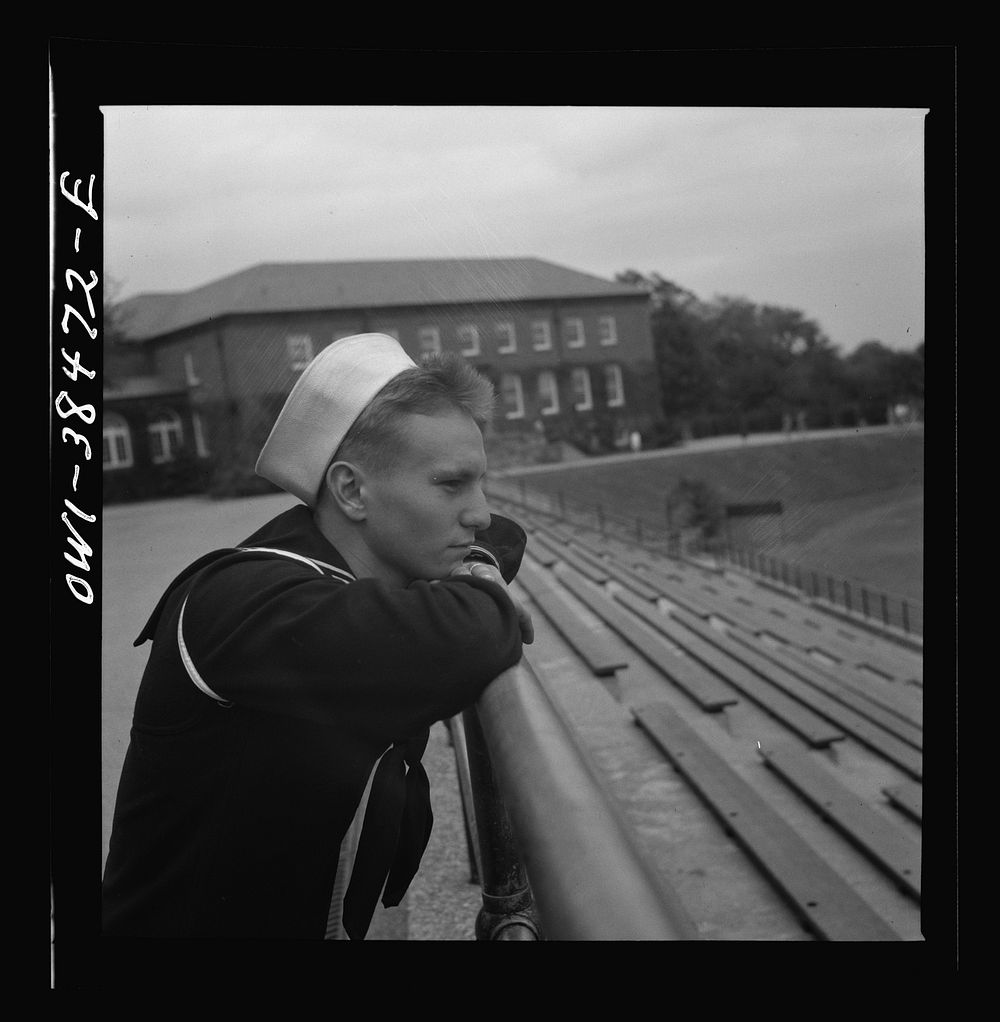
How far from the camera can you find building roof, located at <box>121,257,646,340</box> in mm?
2383

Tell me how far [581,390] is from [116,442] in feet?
3.60

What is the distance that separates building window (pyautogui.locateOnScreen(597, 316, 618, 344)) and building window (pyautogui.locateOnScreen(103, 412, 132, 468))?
114cm

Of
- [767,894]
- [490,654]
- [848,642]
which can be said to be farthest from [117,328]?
[848,642]

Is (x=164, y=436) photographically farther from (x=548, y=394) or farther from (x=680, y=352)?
(x=680, y=352)

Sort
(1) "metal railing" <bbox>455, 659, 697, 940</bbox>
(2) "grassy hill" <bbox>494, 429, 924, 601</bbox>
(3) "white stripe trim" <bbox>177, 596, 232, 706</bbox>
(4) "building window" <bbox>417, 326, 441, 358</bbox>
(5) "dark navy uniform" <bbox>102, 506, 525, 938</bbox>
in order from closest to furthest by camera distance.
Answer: (1) "metal railing" <bbox>455, 659, 697, 940</bbox> < (5) "dark navy uniform" <bbox>102, 506, 525, 938</bbox> < (3) "white stripe trim" <bbox>177, 596, 232, 706</bbox> < (4) "building window" <bbox>417, 326, 441, 358</bbox> < (2) "grassy hill" <bbox>494, 429, 924, 601</bbox>

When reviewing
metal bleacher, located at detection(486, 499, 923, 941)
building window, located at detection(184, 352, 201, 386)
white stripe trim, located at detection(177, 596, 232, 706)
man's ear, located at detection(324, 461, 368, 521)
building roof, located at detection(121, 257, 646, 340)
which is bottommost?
metal bleacher, located at detection(486, 499, 923, 941)

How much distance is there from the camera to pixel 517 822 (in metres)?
1.29

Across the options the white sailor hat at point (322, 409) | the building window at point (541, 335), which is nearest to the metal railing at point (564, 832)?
the white sailor hat at point (322, 409)

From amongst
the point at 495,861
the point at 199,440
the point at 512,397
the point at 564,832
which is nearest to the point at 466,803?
the point at 495,861

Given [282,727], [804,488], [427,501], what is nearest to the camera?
[282,727]

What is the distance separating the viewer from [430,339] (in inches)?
92.2

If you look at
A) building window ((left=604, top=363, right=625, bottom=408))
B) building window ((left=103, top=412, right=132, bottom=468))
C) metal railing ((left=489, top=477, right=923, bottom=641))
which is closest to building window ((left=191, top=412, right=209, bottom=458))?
building window ((left=103, top=412, right=132, bottom=468))

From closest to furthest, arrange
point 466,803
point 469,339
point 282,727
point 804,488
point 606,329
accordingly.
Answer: point 282,727
point 466,803
point 469,339
point 606,329
point 804,488

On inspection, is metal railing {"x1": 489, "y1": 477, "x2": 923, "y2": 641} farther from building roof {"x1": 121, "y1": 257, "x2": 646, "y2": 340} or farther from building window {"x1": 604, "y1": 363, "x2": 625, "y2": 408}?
building roof {"x1": 121, "y1": 257, "x2": 646, "y2": 340}
